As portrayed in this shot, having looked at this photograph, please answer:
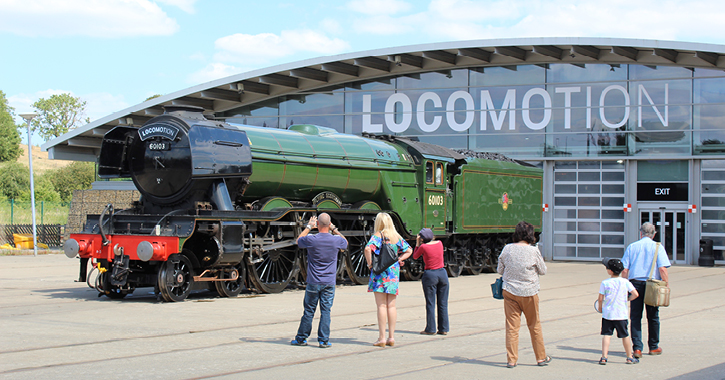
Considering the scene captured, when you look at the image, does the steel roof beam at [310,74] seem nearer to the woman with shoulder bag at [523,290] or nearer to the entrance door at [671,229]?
the entrance door at [671,229]

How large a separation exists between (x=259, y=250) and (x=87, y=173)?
180ft

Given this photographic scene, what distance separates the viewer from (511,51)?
26.2 m

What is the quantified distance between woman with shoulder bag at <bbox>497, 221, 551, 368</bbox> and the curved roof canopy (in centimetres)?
1920

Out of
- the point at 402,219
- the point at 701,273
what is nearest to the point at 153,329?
the point at 402,219

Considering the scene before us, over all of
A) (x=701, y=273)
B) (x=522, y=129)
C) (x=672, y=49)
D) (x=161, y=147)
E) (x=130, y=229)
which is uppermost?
(x=672, y=49)

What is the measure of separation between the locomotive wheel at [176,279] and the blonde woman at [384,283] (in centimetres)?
474

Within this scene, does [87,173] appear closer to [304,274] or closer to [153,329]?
[304,274]

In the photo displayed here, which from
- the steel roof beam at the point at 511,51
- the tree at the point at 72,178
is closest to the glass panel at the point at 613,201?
the steel roof beam at the point at 511,51

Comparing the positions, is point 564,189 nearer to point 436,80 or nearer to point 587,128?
point 587,128

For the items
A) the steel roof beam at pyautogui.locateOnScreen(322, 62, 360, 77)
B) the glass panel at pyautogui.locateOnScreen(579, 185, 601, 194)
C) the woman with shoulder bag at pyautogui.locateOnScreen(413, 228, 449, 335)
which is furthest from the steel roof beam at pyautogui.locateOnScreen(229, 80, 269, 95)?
the woman with shoulder bag at pyautogui.locateOnScreen(413, 228, 449, 335)

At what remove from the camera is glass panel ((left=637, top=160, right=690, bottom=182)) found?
2544cm

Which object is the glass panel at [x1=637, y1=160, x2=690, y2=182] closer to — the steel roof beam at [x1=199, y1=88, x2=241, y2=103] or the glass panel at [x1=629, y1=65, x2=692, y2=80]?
the glass panel at [x1=629, y1=65, x2=692, y2=80]

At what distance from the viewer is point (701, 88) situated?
25094 mm

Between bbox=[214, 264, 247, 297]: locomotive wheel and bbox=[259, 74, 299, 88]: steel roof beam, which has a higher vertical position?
bbox=[259, 74, 299, 88]: steel roof beam
